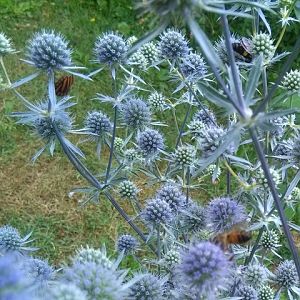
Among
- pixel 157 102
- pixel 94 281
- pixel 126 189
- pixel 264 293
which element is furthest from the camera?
pixel 157 102

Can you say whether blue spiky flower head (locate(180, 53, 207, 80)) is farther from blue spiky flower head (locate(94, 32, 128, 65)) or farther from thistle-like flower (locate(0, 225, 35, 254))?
thistle-like flower (locate(0, 225, 35, 254))

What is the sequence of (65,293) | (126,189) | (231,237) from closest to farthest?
(65,293) < (231,237) < (126,189)

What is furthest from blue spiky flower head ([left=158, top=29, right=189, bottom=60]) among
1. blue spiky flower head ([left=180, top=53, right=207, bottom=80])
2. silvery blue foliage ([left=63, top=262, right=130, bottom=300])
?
silvery blue foliage ([left=63, top=262, right=130, bottom=300])

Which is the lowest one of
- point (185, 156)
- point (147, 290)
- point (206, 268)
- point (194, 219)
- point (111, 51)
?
point (206, 268)

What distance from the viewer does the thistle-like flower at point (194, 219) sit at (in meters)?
1.40

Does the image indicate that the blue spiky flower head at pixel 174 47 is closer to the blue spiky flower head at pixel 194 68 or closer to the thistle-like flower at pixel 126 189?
the blue spiky flower head at pixel 194 68

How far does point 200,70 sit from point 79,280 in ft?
2.99

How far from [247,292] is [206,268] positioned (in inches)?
16.1

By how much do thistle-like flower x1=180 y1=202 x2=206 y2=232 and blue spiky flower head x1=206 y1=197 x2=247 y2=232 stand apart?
131 millimetres

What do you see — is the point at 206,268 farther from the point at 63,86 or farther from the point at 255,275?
the point at 63,86

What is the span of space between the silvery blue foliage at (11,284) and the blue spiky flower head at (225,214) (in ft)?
2.08

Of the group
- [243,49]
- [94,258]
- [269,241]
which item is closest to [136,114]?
[243,49]

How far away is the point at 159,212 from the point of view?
1.39 meters

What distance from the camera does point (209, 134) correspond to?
1.32 m
